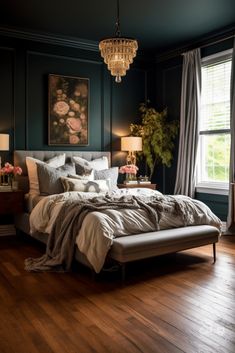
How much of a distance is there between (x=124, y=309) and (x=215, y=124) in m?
4.13

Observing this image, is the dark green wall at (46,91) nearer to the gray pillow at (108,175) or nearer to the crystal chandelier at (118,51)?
the gray pillow at (108,175)

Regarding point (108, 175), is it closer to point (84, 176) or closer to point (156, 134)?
point (84, 176)

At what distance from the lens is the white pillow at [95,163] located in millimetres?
5938

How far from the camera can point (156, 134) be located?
6727mm

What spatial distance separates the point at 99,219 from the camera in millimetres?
3621

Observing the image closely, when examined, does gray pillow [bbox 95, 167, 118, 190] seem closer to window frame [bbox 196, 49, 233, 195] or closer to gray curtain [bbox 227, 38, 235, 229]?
window frame [bbox 196, 49, 233, 195]

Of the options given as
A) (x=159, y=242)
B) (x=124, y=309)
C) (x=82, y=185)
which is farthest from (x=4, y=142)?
(x=124, y=309)

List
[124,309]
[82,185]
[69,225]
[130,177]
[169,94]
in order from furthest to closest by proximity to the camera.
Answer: [169,94]
[130,177]
[82,185]
[69,225]
[124,309]

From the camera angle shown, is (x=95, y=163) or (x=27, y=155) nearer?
(x=27, y=155)

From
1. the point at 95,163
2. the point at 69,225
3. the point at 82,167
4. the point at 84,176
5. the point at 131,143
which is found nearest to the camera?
the point at 69,225

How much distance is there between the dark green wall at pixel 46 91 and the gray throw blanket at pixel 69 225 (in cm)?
221

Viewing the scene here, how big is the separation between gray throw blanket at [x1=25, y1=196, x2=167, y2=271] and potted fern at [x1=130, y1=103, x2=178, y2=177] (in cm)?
270

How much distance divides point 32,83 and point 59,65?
61 centimetres

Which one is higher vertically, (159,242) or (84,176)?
(84,176)
